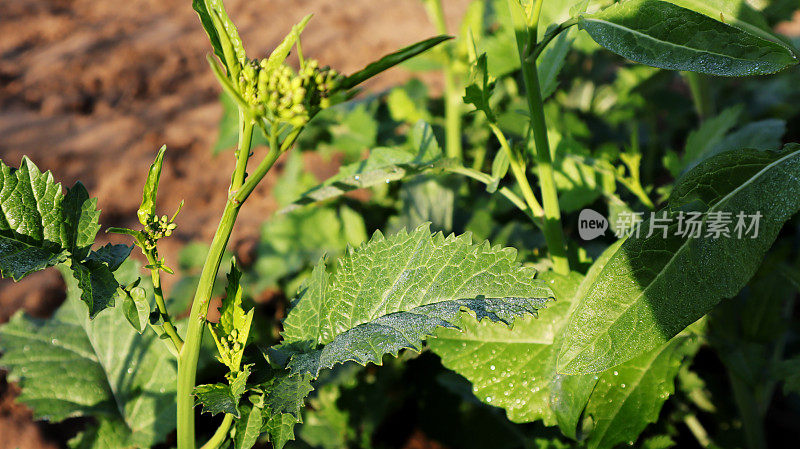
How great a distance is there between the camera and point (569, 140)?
136 cm

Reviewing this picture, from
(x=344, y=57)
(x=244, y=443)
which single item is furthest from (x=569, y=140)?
(x=344, y=57)

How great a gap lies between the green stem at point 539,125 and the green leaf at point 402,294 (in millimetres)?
163

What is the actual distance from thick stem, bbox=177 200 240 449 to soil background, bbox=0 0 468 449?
3.42 feet

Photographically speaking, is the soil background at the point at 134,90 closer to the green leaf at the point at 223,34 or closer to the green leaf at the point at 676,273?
the green leaf at the point at 676,273

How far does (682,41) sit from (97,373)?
1.13m

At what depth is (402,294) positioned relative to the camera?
0.90 meters

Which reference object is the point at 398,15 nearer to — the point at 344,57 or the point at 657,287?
the point at 344,57

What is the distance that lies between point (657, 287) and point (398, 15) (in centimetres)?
386

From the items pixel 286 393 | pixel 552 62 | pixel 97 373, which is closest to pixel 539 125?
pixel 552 62

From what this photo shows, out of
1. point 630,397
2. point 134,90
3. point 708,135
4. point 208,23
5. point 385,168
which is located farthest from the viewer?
point 134,90

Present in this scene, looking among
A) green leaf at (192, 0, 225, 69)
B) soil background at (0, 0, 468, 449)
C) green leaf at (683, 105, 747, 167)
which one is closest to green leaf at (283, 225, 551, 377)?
green leaf at (192, 0, 225, 69)

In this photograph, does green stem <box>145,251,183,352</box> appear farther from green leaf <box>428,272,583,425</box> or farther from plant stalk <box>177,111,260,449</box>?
green leaf <box>428,272,583,425</box>

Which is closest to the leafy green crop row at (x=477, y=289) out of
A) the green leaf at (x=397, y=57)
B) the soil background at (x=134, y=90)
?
the green leaf at (x=397, y=57)

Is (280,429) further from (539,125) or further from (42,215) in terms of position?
(539,125)
